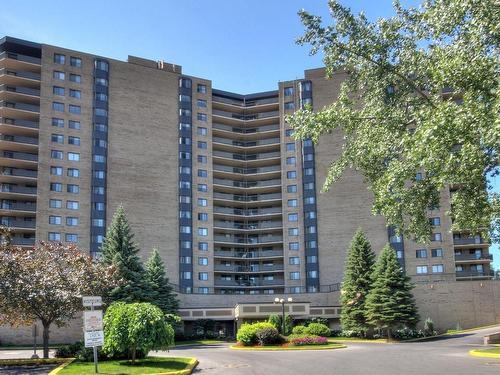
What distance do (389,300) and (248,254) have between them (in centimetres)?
3815

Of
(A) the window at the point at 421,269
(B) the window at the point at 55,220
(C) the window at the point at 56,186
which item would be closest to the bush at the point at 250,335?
(B) the window at the point at 55,220

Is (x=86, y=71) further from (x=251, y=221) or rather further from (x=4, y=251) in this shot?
(x=4, y=251)

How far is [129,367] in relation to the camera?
2386 cm

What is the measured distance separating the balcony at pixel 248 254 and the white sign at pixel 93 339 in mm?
64715

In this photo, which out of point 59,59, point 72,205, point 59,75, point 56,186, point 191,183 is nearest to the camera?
point 56,186

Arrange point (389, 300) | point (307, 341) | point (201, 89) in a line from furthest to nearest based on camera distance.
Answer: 1. point (201, 89)
2. point (389, 300)
3. point (307, 341)

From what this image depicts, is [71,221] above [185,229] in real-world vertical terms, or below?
above

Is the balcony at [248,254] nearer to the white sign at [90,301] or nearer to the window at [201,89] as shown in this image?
the window at [201,89]

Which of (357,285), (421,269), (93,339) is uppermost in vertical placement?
(421,269)

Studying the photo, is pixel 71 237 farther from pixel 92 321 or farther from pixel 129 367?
pixel 92 321

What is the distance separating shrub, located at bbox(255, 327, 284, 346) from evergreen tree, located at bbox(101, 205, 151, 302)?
15.2 meters

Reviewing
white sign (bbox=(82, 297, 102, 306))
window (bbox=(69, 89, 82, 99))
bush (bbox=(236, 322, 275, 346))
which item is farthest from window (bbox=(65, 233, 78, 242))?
white sign (bbox=(82, 297, 102, 306))

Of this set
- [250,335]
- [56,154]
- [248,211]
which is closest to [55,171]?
[56,154]

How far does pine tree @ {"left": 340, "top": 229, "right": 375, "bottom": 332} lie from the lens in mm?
57978
